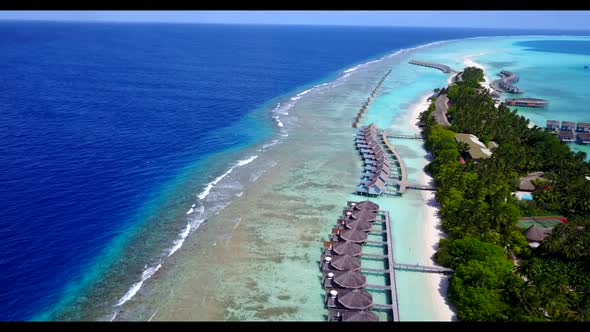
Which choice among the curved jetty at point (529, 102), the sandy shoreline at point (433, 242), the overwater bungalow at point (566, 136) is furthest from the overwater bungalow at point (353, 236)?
the curved jetty at point (529, 102)

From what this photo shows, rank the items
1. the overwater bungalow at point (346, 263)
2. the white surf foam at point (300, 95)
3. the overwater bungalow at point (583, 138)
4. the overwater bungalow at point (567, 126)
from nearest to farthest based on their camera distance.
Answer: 1. the overwater bungalow at point (346, 263)
2. the overwater bungalow at point (583, 138)
3. the overwater bungalow at point (567, 126)
4. the white surf foam at point (300, 95)

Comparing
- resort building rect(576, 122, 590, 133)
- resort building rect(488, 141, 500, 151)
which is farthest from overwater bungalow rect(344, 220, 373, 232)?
resort building rect(576, 122, 590, 133)

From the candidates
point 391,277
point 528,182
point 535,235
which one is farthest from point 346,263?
point 528,182

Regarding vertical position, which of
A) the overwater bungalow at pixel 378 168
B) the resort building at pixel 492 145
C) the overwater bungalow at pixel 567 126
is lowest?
the overwater bungalow at pixel 378 168

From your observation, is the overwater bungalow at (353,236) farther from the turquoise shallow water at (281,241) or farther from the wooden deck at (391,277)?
the turquoise shallow water at (281,241)

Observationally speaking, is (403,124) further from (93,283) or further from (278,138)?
(93,283)

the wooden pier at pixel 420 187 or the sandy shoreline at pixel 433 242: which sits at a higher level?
the wooden pier at pixel 420 187
